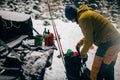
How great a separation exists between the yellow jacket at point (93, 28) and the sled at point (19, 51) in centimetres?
173

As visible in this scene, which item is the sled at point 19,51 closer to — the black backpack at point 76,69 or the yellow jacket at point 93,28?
the black backpack at point 76,69

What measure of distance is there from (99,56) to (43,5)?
27.8ft

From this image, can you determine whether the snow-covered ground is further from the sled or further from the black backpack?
the black backpack

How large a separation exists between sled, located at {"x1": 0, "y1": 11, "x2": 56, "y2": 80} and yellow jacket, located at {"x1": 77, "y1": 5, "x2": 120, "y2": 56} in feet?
5.68

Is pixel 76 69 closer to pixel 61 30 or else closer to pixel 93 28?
pixel 93 28

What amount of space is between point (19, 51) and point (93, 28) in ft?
10.0

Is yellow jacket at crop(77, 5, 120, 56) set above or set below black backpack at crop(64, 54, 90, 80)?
above

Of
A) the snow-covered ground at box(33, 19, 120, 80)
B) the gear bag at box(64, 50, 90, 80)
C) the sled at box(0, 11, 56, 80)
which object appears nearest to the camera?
the gear bag at box(64, 50, 90, 80)

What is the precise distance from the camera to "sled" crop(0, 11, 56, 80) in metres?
6.50

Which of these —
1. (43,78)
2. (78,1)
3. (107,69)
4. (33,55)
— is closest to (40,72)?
(43,78)

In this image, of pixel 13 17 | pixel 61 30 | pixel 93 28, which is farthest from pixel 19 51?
pixel 61 30

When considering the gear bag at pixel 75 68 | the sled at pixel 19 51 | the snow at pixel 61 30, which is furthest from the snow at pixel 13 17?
the gear bag at pixel 75 68

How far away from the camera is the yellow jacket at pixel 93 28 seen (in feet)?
16.9

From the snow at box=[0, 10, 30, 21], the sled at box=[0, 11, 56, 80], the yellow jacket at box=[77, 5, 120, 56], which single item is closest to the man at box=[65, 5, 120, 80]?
the yellow jacket at box=[77, 5, 120, 56]
